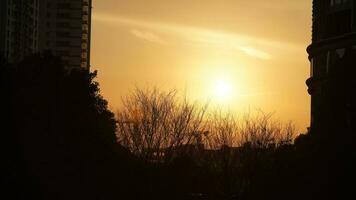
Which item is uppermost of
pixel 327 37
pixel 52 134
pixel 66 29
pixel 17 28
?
pixel 66 29

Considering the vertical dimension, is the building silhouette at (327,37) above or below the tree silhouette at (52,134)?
above

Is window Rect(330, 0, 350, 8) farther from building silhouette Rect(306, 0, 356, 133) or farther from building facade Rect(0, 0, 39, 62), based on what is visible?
building facade Rect(0, 0, 39, 62)

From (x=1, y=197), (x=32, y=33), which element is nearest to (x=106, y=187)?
(x=1, y=197)

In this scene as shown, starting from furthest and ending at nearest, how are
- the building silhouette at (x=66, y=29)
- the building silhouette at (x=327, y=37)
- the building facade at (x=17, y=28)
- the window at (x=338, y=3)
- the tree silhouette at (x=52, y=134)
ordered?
1. the building silhouette at (x=66, y=29)
2. the building facade at (x=17, y=28)
3. the window at (x=338, y=3)
4. the building silhouette at (x=327, y=37)
5. the tree silhouette at (x=52, y=134)

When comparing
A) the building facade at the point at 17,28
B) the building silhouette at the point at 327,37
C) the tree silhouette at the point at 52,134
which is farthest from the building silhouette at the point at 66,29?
the tree silhouette at the point at 52,134

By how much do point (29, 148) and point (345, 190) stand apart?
11.6m

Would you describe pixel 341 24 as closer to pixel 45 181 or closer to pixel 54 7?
pixel 45 181

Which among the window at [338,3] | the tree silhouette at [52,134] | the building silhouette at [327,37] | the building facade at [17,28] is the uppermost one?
the building facade at [17,28]

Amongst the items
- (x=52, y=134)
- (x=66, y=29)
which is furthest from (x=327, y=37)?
(x=66, y=29)

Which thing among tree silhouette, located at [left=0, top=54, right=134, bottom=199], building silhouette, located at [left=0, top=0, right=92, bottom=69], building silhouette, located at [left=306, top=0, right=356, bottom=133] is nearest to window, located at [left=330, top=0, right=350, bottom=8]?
building silhouette, located at [left=306, top=0, right=356, bottom=133]

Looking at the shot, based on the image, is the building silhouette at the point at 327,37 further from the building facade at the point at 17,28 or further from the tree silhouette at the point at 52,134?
the building facade at the point at 17,28

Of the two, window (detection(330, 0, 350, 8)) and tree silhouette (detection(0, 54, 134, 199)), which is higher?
window (detection(330, 0, 350, 8))

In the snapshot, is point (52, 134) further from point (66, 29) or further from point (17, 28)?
point (66, 29)

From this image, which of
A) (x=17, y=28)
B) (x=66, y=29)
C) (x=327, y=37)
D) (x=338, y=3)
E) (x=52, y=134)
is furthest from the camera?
(x=66, y=29)
